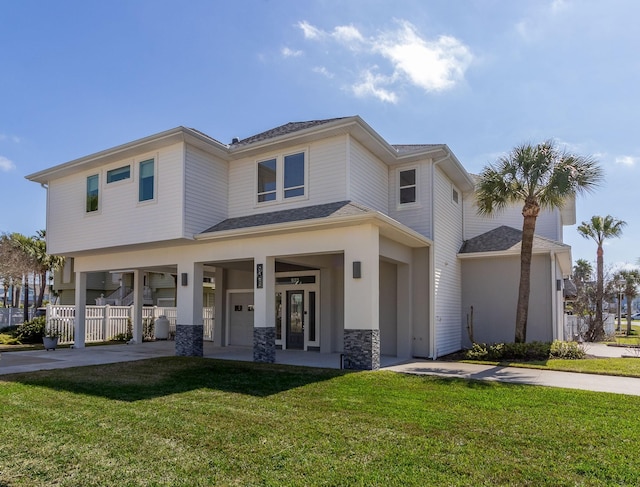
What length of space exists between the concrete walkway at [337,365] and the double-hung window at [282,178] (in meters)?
4.78

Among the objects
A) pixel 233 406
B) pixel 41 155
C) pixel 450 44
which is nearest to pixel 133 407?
pixel 233 406

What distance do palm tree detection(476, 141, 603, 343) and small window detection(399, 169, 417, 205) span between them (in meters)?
2.38

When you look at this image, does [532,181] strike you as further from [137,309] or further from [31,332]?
[31,332]

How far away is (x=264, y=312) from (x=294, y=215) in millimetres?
2757

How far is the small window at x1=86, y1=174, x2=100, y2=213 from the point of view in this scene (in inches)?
591

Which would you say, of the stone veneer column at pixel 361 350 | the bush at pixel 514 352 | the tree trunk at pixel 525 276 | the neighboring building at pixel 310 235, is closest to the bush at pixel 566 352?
the bush at pixel 514 352

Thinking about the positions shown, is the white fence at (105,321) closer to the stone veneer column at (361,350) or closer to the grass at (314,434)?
the stone veneer column at (361,350)

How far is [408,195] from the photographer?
14.1 m

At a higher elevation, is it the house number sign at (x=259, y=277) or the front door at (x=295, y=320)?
the house number sign at (x=259, y=277)

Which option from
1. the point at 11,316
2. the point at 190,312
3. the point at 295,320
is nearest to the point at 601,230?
the point at 295,320

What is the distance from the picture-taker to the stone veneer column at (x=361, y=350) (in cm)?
1054

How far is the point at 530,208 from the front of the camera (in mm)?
13492

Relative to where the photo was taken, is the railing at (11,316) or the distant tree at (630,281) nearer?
the railing at (11,316)

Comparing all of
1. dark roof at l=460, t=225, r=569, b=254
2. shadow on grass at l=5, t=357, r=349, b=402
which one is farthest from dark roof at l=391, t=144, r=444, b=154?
shadow on grass at l=5, t=357, r=349, b=402
